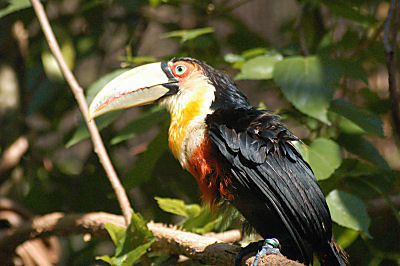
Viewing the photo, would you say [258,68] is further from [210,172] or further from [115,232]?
[115,232]

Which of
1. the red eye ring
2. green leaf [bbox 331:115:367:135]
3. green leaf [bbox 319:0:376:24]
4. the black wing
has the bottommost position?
green leaf [bbox 331:115:367:135]

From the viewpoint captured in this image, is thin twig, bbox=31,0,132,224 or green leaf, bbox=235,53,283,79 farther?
green leaf, bbox=235,53,283,79

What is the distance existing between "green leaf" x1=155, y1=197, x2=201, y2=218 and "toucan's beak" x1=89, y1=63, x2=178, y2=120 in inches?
14.0

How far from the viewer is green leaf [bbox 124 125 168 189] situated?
82.3 inches

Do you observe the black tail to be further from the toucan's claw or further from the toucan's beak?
the toucan's beak

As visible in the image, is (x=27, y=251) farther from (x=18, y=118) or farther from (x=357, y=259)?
(x=357, y=259)

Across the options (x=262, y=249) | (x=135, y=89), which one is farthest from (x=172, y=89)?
(x=262, y=249)

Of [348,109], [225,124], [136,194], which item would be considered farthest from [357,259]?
[136,194]

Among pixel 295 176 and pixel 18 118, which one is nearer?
pixel 295 176

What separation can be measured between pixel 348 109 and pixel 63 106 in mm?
1402

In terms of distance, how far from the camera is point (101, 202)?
7.61ft

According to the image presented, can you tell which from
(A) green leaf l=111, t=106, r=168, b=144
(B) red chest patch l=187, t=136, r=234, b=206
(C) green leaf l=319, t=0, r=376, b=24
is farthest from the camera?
(C) green leaf l=319, t=0, r=376, b=24

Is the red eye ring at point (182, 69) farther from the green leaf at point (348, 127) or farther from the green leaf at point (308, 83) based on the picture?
the green leaf at point (348, 127)

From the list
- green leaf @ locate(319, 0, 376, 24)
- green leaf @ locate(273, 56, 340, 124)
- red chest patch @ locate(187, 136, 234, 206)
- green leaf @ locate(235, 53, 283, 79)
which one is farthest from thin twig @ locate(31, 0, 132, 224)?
green leaf @ locate(319, 0, 376, 24)
